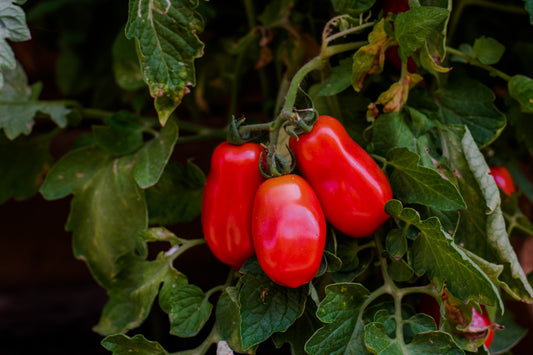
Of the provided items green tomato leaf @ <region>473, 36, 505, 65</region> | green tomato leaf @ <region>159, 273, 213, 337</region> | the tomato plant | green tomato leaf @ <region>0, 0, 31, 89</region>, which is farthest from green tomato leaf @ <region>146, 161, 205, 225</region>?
green tomato leaf @ <region>473, 36, 505, 65</region>

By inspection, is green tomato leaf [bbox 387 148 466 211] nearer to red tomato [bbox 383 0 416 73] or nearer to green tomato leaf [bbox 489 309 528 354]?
red tomato [bbox 383 0 416 73]

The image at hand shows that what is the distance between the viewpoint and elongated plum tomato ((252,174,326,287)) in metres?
0.41

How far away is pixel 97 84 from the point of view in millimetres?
963

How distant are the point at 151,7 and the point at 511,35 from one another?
23.7 inches

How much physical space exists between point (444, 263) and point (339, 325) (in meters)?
0.11

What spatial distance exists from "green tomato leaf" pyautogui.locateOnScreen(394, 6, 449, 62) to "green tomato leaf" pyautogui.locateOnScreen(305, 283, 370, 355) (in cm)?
24

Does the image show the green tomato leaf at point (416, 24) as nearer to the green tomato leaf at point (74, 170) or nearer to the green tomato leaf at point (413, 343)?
the green tomato leaf at point (413, 343)

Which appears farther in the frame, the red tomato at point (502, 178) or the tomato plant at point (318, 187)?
the red tomato at point (502, 178)

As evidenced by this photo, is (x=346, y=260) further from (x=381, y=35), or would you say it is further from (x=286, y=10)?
(x=286, y=10)

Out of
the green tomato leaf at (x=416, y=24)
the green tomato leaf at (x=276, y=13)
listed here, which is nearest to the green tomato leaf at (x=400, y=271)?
the green tomato leaf at (x=416, y=24)

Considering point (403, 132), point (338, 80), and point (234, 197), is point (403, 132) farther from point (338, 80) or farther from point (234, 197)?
point (234, 197)

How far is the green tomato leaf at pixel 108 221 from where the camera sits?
0.59 meters

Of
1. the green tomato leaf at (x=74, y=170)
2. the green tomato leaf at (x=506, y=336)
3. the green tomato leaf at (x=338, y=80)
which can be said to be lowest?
the green tomato leaf at (x=506, y=336)

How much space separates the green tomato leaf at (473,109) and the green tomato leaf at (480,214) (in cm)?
4
